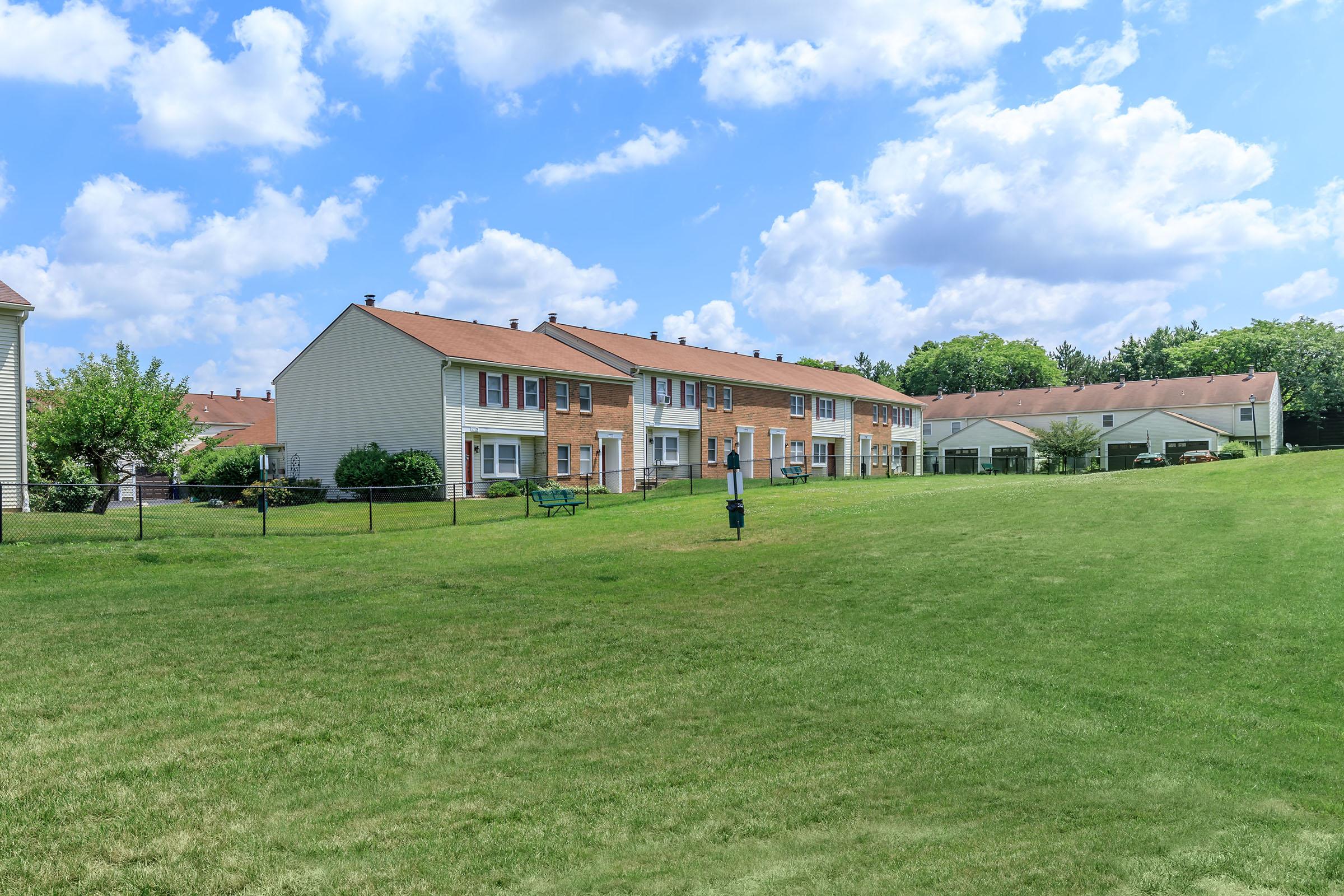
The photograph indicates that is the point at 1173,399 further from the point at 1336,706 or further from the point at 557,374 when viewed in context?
the point at 1336,706

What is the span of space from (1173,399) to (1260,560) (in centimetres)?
6354

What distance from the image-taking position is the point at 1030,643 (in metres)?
9.49

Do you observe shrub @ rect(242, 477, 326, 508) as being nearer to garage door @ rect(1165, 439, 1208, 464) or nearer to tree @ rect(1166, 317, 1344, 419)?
garage door @ rect(1165, 439, 1208, 464)

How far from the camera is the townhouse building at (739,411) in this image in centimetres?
4334

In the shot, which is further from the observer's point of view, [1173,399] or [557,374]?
[1173,399]

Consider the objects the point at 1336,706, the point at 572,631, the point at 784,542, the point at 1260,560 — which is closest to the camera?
the point at 1336,706

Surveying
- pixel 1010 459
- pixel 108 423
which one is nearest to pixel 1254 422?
pixel 1010 459

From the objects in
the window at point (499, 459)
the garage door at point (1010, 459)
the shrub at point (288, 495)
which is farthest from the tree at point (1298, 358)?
the shrub at point (288, 495)

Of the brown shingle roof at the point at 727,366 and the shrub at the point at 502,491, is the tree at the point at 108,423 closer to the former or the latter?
the shrub at the point at 502,491

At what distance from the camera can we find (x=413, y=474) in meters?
33.4

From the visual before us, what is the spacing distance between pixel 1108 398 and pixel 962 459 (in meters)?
14.2

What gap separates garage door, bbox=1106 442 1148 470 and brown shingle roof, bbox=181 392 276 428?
2368 inches

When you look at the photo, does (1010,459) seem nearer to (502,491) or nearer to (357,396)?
(502,491)

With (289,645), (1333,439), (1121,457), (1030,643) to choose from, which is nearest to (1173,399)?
(1121,457)
